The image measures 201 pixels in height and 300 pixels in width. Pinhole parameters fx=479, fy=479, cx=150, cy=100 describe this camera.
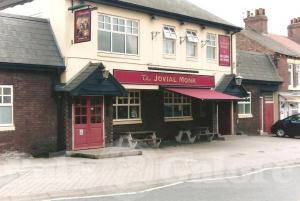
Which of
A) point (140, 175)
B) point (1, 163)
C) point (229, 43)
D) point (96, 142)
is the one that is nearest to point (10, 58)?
point (1, 163)

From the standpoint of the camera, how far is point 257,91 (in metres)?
28.9

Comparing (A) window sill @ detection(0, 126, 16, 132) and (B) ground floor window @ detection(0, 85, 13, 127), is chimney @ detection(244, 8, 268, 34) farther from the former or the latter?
(A) window sill @ detection(0, 126, 16, 132)

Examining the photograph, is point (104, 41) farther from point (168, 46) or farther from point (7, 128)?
point (7, 128)

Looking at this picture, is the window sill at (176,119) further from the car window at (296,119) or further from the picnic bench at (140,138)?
the car window at (296,119)

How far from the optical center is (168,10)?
21.5 metres

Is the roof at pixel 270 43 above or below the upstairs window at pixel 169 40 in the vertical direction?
above

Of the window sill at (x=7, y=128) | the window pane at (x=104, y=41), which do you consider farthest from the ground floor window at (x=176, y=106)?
the window sill at (x=7, y=128)

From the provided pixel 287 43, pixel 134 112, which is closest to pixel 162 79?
pixel 134 112

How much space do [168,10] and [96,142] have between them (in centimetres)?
699

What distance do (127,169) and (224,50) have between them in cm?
→ 1273

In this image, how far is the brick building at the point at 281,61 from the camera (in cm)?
3080

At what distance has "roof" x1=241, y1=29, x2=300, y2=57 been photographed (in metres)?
31.7

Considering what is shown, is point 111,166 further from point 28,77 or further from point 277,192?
point 277,192

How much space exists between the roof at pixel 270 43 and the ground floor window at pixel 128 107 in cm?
1323
